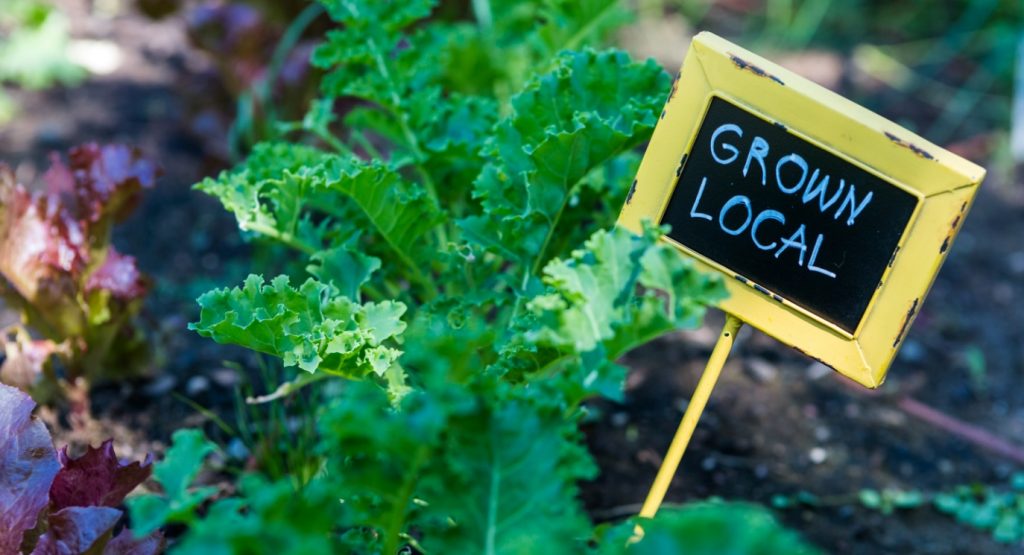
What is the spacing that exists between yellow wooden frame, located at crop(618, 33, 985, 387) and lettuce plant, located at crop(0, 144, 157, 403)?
0.98 m

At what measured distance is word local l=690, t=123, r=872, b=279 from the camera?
4.35ft

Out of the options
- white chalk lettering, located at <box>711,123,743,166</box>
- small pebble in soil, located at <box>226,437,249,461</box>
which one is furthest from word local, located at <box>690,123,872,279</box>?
small pebble in soil, located at <box>226,437,249,461</box>

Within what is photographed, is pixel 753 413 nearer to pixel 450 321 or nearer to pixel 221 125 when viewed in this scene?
pixel 450 321

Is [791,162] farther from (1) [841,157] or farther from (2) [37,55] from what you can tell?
(2) [37,55]

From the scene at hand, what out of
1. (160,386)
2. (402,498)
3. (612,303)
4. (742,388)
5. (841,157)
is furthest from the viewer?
(742,388)

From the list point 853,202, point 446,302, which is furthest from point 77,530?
point 853,202

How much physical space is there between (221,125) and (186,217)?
29 cm

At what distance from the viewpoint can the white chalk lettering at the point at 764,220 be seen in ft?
4.45

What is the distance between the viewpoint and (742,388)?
2.25 metres

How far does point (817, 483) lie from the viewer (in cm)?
198

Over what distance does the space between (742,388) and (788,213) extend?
38.3 inches

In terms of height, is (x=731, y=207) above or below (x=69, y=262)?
above

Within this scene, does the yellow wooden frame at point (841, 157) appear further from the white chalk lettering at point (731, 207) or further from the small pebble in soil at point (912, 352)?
the small pebble in soil at point (912, 352)

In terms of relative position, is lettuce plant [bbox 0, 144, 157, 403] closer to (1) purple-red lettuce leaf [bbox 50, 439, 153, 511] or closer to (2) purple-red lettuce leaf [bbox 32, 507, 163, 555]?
(1) purple-red lettuce leaf [bbox 50, 439, 153, 511]
